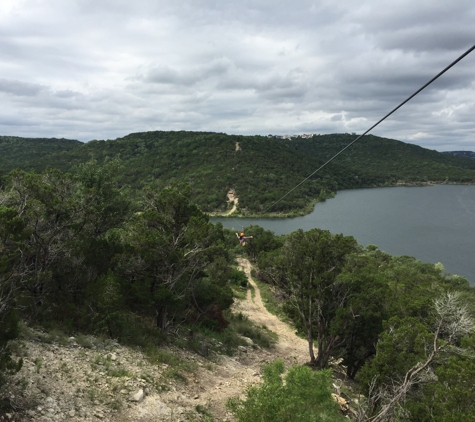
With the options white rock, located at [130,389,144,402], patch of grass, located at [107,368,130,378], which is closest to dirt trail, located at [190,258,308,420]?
white rock, located at [130,389,144,402]

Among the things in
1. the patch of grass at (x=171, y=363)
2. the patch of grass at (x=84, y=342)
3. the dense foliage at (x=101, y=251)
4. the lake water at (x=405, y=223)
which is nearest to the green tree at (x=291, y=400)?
the patch of grass at (x=171, y=363)

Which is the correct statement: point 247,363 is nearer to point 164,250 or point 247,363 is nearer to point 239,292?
point 164,250

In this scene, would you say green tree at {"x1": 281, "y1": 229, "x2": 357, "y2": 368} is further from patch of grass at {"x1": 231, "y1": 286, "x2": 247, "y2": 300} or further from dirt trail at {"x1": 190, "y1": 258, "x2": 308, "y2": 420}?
patch of grass at {"x1": 231, "y1": 286, "x2": 247, "y2": 300}

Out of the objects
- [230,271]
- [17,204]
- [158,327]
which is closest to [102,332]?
[158,327]

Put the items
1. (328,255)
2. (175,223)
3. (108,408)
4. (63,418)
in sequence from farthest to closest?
1. (328,255)
2. (175,223)
3. (108,408)
4. (63,418)

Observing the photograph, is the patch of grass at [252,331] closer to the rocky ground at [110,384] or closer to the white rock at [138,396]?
the rocky ground at [110,384]

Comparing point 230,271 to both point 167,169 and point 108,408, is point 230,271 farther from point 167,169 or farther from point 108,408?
point 167,169

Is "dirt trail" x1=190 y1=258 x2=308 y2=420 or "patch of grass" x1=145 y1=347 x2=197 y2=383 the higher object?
"patch of grass" x1=145 y1=347 x2=197 y2=383
